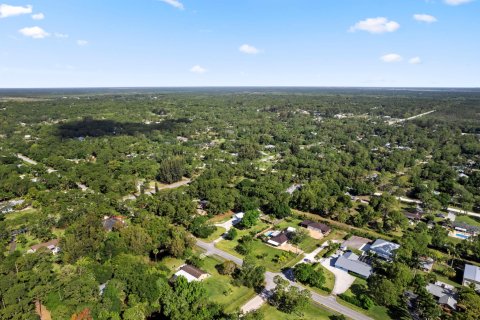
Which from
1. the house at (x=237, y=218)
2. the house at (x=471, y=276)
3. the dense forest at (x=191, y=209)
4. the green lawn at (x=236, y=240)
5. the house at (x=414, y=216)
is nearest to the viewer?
the dense forest at (x=191, y=209)

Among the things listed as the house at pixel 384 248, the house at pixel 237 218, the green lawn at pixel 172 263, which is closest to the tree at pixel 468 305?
the house at pixel 384 248

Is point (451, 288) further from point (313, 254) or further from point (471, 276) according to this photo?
point (313, 254)

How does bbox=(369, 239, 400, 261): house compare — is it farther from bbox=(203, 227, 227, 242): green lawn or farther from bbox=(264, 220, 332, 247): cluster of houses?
bbox=(203, 227, 227, 242): green lawn

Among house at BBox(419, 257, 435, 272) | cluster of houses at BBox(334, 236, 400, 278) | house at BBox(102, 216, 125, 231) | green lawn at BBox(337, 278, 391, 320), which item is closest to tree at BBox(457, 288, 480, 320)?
green lawn at BBox(337, 278, 391, 320)

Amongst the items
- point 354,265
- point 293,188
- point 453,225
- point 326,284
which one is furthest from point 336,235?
point 453,225

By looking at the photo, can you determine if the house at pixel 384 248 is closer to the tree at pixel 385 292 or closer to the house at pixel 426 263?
the house at pixel 426 263

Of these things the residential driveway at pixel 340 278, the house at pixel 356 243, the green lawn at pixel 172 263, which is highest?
the green lawn at pixel 172 263
